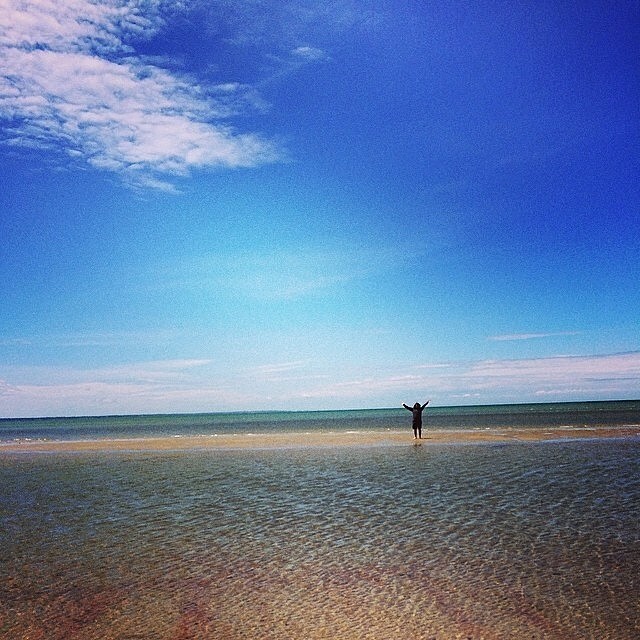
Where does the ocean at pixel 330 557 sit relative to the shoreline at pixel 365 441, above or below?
above

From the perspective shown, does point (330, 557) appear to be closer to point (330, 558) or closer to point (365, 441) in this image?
point (330, 558)

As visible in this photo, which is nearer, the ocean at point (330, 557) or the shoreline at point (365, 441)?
the ocean at point (330, 557)

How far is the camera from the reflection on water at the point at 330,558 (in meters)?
7.98

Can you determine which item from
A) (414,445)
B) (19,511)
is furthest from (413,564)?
(414,445)

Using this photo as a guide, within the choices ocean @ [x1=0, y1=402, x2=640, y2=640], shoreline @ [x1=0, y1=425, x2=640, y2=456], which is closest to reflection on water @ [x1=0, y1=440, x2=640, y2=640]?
ocean @ [x1=0, y1=402, x2=640, y2=640]

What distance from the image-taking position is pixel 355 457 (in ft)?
103

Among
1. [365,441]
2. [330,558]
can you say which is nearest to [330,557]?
[330,558]

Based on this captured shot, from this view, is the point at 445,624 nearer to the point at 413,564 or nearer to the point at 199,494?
the point at 413,564

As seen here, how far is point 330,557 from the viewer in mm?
→ 11109

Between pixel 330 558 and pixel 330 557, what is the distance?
7cm

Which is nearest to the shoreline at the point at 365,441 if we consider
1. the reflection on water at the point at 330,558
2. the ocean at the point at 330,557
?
the ocean at the point at 330,557

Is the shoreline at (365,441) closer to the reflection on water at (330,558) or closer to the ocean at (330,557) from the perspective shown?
the ocean at (330,557)

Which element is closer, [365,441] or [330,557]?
[330,557]

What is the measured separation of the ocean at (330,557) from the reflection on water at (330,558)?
0.04 m
